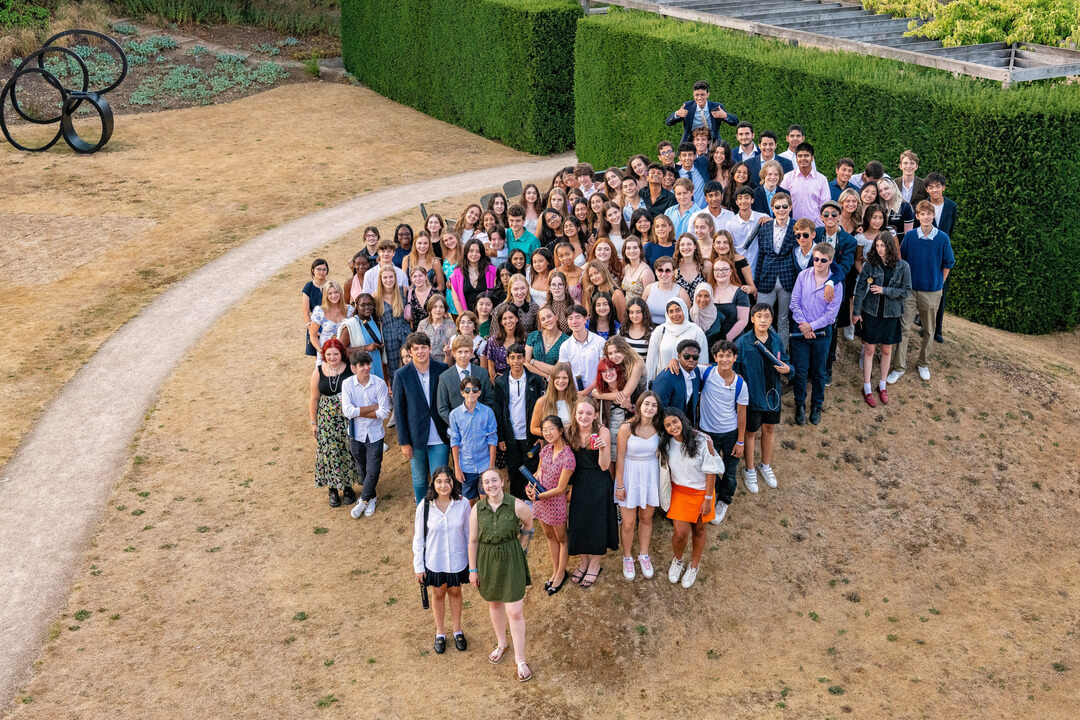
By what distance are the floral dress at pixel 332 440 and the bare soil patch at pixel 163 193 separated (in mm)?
3830

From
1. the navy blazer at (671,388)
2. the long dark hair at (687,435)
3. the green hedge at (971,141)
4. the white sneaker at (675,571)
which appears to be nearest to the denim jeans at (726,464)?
the navy blazer at (671,388)

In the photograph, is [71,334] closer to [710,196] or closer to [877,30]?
[710,196]

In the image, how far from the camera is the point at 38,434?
1220 cm

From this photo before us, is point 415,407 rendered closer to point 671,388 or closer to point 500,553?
point 500,553

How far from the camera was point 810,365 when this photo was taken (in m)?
10.9

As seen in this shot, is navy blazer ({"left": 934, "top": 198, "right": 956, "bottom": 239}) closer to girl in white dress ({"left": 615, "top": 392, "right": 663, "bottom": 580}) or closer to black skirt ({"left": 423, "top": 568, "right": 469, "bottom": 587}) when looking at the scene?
girl in white dress ({"left": 615, "top": 392, "right": 663, "bottom": 580})

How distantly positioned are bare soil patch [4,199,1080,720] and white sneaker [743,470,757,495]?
0.18 m

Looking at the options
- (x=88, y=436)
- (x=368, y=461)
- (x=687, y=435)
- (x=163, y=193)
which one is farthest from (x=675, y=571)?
(x=163, y=193)

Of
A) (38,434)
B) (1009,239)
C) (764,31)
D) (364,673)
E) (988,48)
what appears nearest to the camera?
(364,673)

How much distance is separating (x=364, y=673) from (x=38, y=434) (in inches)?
229

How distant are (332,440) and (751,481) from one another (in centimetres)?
402

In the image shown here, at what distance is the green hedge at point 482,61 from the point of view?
2212 centimetres

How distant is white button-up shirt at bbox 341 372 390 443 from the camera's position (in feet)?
32.8

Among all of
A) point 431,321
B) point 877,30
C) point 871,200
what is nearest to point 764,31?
point 877,30
